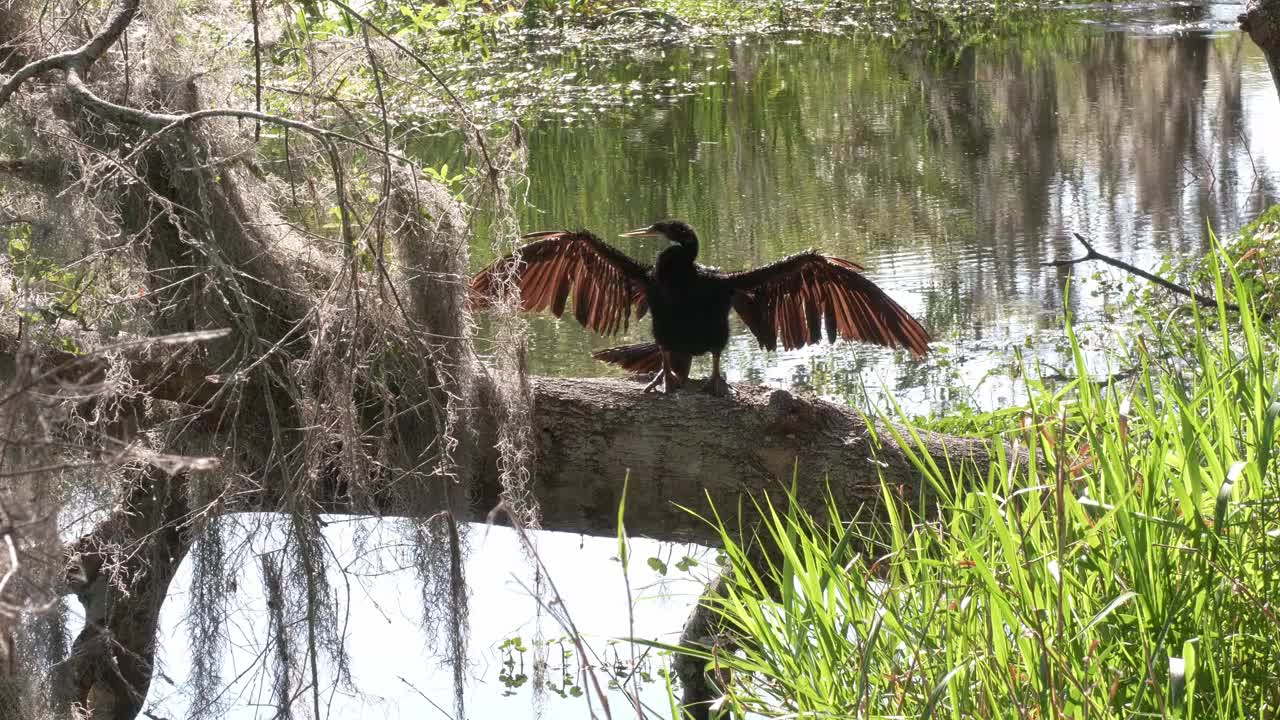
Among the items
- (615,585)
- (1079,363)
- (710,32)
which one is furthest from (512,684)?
(710,32)

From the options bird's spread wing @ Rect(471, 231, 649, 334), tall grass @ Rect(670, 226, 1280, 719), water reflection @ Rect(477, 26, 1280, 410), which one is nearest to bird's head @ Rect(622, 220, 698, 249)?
bird's spread wing @ Rect(471, 231, 649, 334)

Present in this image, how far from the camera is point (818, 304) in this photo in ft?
11.4

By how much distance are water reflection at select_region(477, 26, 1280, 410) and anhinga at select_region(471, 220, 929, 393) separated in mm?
1620

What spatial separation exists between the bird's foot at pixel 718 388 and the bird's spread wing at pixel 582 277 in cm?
62

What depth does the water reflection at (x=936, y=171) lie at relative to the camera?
19.5 ft

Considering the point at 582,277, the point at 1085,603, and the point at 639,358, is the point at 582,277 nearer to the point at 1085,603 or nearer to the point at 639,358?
the point at 639,358

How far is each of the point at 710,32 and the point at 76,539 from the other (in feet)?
39.0

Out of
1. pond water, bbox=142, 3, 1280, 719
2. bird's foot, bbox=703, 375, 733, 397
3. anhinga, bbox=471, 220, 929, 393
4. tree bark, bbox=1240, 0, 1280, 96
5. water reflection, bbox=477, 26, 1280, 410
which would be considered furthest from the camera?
water reflection, bbox=477, 26, 1280, 410

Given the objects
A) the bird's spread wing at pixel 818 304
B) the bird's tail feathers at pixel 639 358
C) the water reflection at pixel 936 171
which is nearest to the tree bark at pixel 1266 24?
the bird's spread wing at pixel 818 304

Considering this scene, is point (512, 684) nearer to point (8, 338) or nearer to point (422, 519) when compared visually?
point (422, 519)

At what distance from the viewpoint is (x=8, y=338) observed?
8.64ft

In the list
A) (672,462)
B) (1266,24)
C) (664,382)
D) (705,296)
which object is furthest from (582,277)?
(1266,24)

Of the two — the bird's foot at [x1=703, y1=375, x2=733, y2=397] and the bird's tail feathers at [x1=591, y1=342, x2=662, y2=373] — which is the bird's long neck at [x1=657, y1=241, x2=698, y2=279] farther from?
the bird's foot at [x1=703, y1=375, x2=733, y2=397]

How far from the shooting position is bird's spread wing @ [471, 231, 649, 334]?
11.4 feet
